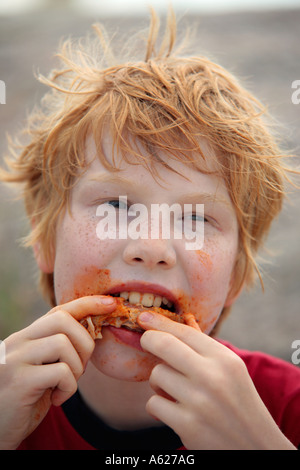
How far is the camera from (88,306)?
67.7 inches

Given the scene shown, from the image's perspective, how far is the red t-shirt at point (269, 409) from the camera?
2.18 meters

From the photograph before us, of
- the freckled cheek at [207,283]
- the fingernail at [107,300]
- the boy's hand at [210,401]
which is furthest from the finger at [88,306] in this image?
the freckled cheek at [207,283]

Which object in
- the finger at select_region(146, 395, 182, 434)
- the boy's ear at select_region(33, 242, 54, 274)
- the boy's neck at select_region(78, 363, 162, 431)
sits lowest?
the boy's neck at select_region(78, 363, 162, 431)

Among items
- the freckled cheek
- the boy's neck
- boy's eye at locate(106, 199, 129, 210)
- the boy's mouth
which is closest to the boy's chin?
the boy's mouth

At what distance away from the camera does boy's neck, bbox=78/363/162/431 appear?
2.24m

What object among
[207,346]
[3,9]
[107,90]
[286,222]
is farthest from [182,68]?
[3,9]

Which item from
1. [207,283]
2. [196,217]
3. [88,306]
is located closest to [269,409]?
[207,283]

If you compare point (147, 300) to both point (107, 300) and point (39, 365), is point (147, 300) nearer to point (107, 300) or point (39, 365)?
point (107, 300)

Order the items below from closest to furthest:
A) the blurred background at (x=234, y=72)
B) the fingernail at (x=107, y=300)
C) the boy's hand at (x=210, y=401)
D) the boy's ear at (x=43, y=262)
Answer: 1. the boy's hand at (x=210, y=401)
2. the fingernail at (x=107, y=300)
3. the boy's ear at (x=43, y=262)
4. the blurred background at (x=234, y=72)

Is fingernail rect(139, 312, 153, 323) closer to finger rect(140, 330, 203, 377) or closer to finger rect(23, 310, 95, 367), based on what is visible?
finger rect(140, 330, 203, 377)

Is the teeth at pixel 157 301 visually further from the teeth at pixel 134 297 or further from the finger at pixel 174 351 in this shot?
the finger at pixel 174 351

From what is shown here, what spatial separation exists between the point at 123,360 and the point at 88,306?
30 centimetres

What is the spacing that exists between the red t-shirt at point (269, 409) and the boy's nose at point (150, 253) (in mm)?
977

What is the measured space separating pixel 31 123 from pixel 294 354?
3.30 m
